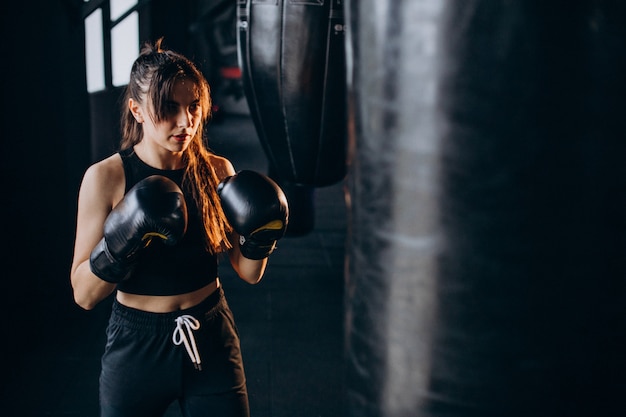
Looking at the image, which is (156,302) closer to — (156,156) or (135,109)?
(156,156)

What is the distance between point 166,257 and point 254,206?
25 centimetres

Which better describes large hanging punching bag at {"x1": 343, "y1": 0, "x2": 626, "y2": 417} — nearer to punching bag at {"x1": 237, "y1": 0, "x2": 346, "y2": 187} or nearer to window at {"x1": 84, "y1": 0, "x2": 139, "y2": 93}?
punching bag at {"x1": 237, "y1": 0, "x2": 346, "y2": 187}

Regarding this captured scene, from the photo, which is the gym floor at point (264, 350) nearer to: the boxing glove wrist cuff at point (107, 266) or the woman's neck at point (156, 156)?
the woman's neck at point (156, 156)

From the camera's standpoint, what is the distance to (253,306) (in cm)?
412

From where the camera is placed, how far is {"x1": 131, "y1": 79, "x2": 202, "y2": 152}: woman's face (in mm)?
1465

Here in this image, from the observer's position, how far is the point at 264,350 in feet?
11.4

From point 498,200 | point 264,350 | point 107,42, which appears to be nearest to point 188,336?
point 498,200

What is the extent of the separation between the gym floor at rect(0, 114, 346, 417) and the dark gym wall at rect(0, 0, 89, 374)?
12cm

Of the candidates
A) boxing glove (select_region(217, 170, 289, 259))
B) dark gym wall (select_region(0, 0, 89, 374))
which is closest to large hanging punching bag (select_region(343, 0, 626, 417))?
boxing glove (select_region(217, 170, 289, 259))

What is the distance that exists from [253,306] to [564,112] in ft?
11.3

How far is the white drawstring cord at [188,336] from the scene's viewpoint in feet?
4.83

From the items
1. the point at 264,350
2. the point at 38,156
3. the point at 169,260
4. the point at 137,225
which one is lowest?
the point at 264,350

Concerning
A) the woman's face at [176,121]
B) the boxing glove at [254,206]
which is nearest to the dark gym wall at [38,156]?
the woman's face at [176,121]

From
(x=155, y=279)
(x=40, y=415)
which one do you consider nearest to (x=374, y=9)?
(x=155, y=279)
